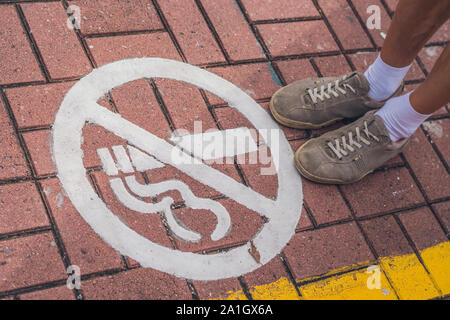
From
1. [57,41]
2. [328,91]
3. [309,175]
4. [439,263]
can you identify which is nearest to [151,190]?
[309,175]

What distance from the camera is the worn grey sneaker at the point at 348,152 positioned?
8.23 ft

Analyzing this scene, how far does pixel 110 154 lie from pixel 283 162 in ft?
2.80

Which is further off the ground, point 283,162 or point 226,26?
point 226,26

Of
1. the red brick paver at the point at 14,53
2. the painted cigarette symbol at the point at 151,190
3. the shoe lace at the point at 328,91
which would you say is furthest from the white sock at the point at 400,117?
the red brick paver at the point at 14,53

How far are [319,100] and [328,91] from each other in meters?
0.07

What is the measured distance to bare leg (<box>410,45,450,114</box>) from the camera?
2248 mm

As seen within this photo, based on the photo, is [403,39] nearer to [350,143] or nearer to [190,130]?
[350,143]

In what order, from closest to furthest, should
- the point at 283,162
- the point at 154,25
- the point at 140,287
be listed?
1. the point at 140,287
2. the point at 283,162
3. the point at 154,25

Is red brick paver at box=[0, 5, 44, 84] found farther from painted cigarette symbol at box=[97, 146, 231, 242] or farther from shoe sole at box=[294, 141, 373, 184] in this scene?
shoe sole at box=[294, 141, 373, 184]

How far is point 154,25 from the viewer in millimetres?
2777

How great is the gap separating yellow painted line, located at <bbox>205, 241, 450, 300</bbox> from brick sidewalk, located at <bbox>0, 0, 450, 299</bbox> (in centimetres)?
2

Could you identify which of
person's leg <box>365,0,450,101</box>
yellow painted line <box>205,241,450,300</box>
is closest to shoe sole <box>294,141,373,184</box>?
yellow painted line <box>205,241,450,300</box>
